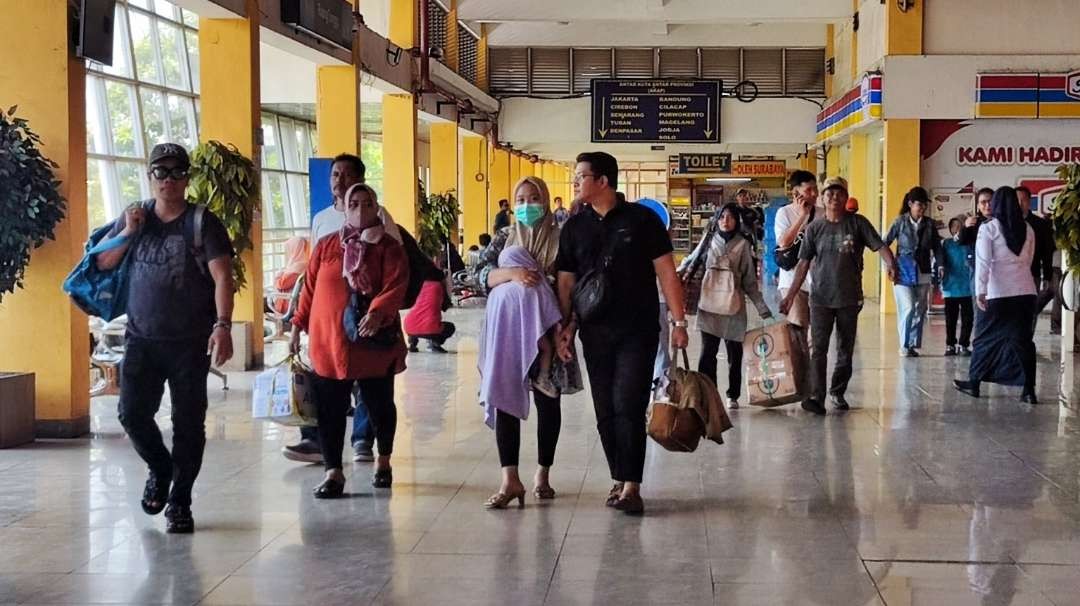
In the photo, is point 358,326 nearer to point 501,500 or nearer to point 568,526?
point 501,500

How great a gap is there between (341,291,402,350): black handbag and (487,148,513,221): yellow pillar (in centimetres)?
1992

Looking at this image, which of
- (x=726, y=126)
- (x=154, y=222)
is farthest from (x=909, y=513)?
(x=726, y=126)

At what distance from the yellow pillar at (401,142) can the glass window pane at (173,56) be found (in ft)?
8.91

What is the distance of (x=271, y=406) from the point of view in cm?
647

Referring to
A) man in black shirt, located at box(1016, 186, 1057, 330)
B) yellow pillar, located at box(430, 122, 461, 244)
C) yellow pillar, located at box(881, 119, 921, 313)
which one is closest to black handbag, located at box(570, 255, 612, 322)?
man in black shirt, located at box(1016, 186, 1057, 330)

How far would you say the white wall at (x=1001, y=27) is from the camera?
1692 cm

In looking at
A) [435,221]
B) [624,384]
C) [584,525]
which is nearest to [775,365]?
[624,384]

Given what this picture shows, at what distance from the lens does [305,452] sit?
6914 millimetres

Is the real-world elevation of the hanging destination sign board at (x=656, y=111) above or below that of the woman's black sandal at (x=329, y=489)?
above

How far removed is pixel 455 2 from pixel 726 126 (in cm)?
650

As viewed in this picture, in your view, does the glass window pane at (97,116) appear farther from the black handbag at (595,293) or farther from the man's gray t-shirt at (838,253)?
the black handbag at (595,293)

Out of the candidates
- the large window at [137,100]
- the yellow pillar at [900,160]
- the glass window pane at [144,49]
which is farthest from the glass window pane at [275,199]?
the yellow pillar at [900,160]

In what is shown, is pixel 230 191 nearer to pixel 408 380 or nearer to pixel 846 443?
pixel 408 380

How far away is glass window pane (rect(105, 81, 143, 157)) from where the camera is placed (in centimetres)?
1411
